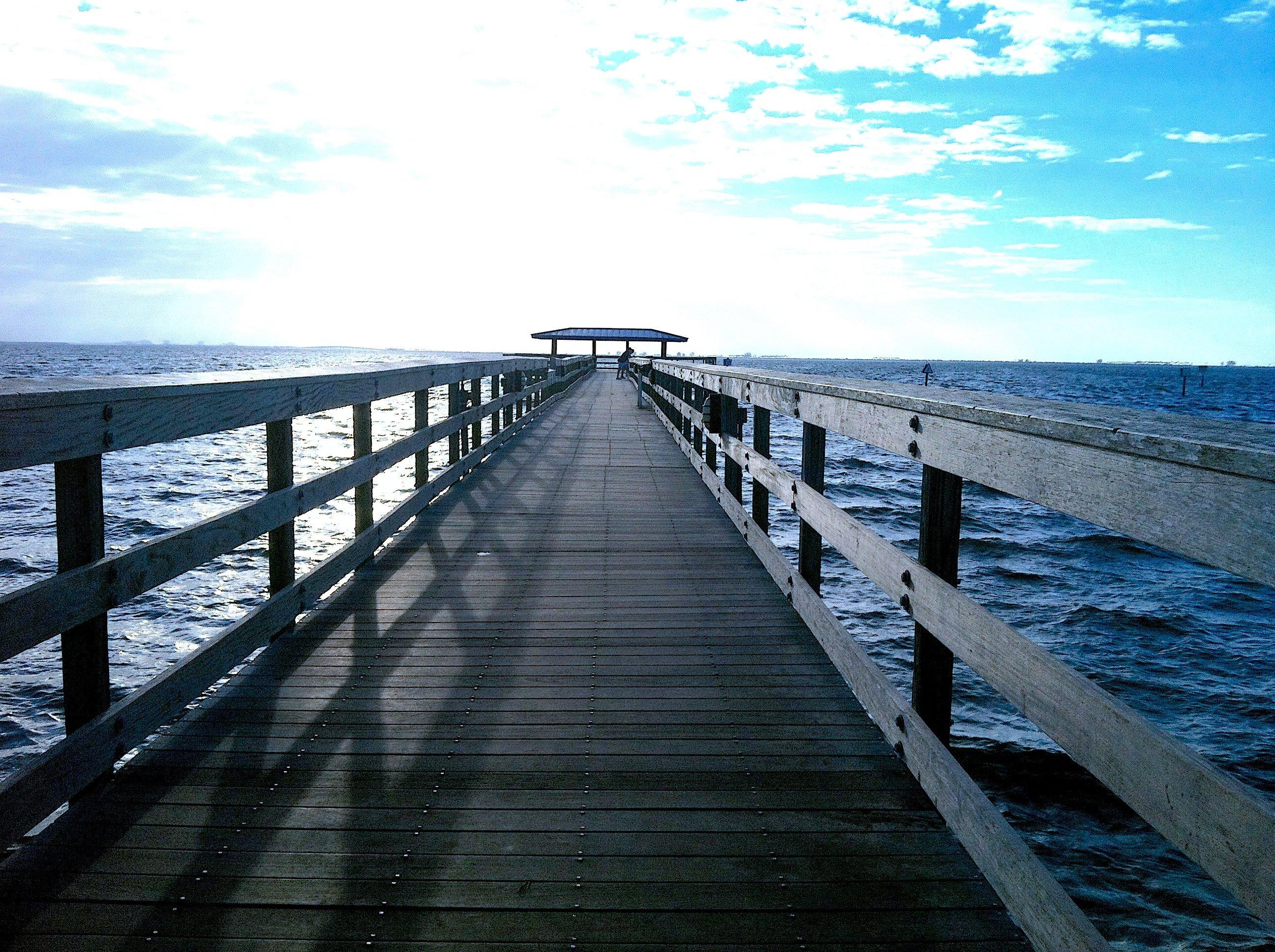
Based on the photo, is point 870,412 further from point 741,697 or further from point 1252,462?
point 1252,462

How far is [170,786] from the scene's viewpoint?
2.69 meters

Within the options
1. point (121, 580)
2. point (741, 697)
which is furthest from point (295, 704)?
point (741, 697)

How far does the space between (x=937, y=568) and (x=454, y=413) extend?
20.6 ft

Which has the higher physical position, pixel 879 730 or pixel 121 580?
pixel 121 580

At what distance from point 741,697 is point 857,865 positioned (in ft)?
3.75

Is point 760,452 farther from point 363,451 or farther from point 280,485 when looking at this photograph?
point 280,485

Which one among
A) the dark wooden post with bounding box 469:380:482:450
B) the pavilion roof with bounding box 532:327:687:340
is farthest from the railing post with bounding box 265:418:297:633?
the pavilion roof with bounding box 532:327:687:340

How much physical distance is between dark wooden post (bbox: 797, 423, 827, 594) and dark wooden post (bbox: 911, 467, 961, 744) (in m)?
1.31

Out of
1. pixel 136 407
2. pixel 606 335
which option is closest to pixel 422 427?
pixel 136 407

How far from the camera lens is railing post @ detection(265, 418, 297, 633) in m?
3.89

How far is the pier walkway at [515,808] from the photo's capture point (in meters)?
2.09

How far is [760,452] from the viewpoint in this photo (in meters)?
5.55

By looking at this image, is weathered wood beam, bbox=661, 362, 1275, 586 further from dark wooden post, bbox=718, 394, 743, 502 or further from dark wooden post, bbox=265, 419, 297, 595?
dark wooden post, bbox=718, 394, 743, 502

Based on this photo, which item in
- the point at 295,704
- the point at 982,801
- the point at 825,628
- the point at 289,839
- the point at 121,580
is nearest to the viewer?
the point at 982,801
